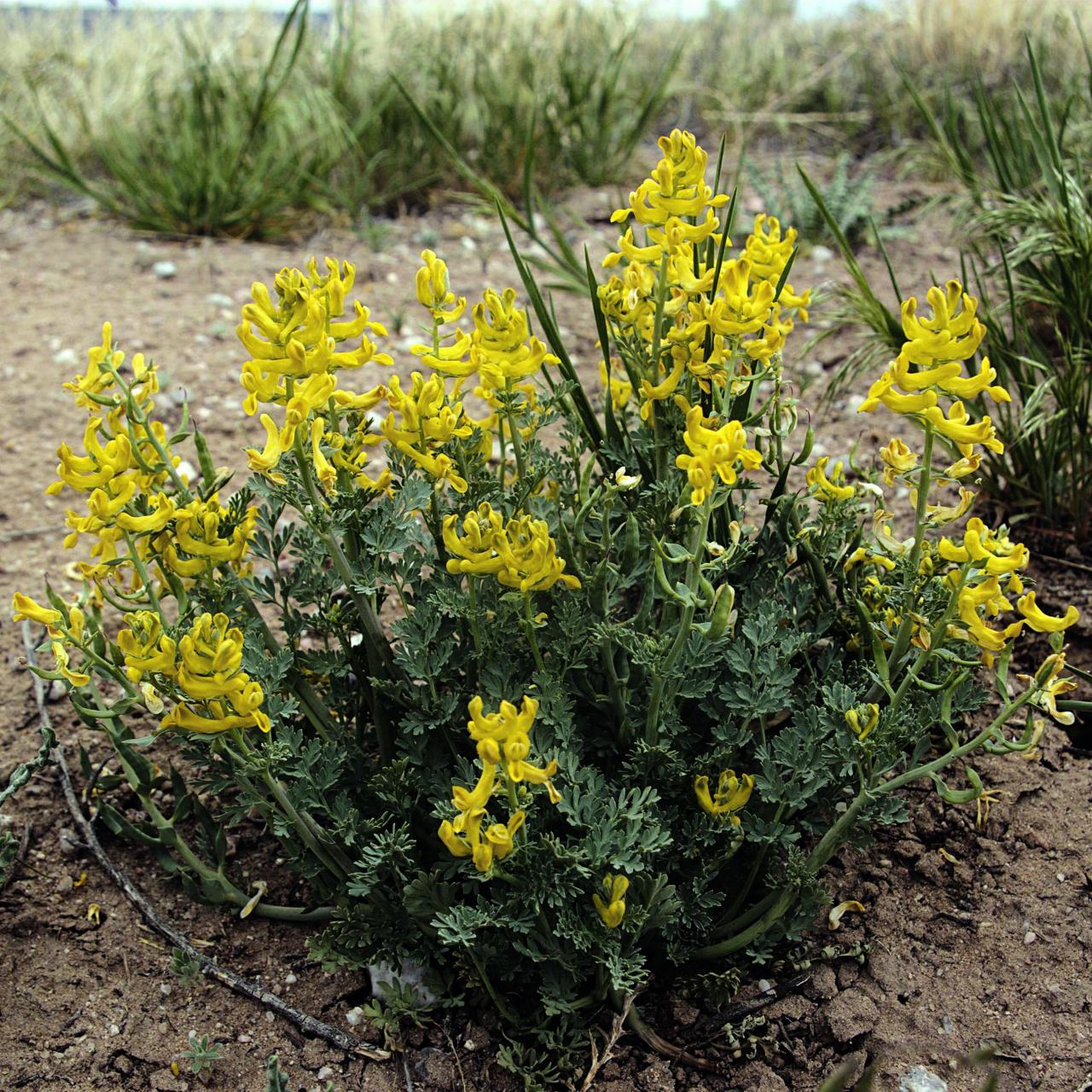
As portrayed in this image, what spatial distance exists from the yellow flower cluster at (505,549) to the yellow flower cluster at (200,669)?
307mm

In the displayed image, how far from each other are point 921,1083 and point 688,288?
47.8 inches

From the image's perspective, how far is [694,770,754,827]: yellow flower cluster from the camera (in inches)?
66.4

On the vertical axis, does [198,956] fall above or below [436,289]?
below

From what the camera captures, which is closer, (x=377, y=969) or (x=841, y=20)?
(x=377, y=969)

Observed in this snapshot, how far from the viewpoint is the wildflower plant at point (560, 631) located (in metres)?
1.49

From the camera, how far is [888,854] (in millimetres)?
2057

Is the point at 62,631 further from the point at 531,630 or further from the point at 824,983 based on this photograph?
the point at 824,983

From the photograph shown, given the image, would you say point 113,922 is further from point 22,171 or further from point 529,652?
point 22,171

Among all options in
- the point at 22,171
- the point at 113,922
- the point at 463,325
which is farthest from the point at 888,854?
the point at 22,171

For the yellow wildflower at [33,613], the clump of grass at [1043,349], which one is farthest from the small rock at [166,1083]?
the clump of grass at [1043,349]

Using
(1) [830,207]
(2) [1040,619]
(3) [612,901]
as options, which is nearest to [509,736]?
(3) [612,901]

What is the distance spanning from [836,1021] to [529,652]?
75 centimetres

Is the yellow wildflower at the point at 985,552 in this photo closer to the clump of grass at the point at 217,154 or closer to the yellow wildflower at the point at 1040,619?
the yellow wildflower at the point at 1040,619

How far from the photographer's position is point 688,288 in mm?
1651
